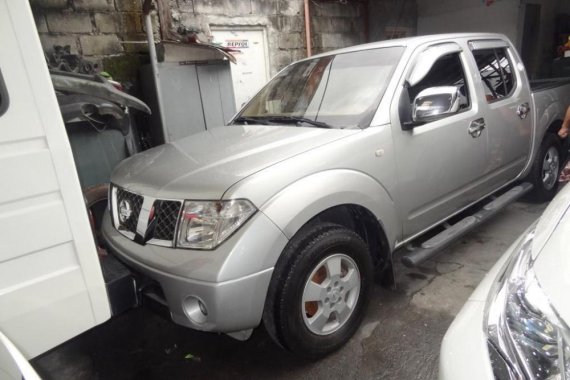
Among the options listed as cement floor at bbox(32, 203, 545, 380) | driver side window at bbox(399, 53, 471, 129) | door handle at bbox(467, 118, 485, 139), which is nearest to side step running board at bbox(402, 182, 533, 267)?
cement floor at bbox(32, 203, 545, 380)

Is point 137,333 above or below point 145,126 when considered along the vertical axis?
below

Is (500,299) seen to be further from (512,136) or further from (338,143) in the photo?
(512,136)

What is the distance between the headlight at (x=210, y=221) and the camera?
1.84 meters

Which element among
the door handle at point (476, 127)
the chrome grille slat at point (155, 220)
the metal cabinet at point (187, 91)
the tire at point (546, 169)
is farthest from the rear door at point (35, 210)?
the tire at point (546, 169)

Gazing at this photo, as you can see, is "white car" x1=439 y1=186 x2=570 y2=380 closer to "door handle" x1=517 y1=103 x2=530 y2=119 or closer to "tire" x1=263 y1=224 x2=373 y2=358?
"tire" x1=263 y1=224 x2=373 y2=358

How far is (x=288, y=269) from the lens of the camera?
1988 mm

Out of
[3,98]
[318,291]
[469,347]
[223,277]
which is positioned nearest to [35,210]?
[3,98]

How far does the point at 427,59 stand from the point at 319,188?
141cm

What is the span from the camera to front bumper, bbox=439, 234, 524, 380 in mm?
1135

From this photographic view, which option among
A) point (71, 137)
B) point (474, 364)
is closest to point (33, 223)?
point (474, 364)

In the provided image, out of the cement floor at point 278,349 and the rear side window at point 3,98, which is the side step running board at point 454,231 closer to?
the cement floor at point 278,349

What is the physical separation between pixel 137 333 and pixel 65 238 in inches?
52.2

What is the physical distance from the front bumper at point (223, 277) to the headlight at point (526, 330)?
957 mm

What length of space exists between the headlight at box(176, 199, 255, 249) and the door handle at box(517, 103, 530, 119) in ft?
9.40
